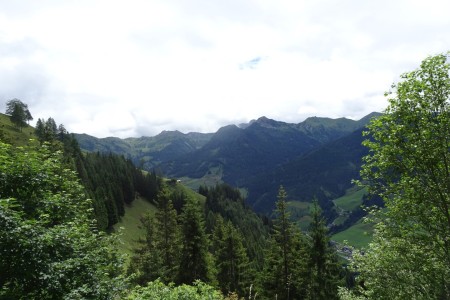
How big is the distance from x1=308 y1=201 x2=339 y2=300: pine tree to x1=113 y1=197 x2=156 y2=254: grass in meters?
59.0

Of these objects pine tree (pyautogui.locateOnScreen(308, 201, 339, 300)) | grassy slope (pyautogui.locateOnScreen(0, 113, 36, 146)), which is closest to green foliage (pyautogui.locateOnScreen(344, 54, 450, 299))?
pine tree (pyautogui.locateOnScreen(308, 201, 339, 300))

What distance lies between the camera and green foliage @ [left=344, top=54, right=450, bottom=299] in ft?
50.4

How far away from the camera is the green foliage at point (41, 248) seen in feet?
41.6

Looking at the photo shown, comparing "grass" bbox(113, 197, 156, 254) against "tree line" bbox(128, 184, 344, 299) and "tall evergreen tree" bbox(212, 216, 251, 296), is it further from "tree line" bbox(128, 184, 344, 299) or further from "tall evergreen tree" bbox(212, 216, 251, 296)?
"tall evergreen tree" bbox(212, 216, 251, 296)

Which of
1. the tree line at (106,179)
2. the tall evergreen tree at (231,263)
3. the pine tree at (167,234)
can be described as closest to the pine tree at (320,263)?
the tall evergreen tree at (231,263)

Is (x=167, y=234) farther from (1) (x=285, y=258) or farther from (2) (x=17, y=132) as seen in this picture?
(2) (x=17, y=132)

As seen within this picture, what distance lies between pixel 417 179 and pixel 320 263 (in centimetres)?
2532

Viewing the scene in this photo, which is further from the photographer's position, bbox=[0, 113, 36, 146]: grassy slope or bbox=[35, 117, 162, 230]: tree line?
bbox=[0, 113, 36, 146]: grassy slope

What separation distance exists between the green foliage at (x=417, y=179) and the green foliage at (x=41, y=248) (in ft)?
48.3

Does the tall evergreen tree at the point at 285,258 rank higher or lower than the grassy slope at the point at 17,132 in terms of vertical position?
lower

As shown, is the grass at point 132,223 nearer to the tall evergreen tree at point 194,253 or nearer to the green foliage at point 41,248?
the tall evergreen tree at point 194,253

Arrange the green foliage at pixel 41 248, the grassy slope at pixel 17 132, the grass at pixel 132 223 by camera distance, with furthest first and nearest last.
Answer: the grassy slope at pixel 17 132
the grass at pixel 132 223
the green foliage at pixel 41 248

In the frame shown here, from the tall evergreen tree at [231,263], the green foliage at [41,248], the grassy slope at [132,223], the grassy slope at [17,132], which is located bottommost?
the grassy slope at [132,223]

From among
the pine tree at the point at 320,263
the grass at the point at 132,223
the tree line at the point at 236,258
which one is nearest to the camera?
the pine tree at the point at 320,263
